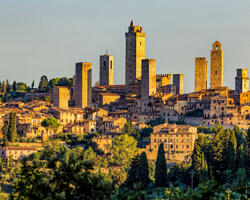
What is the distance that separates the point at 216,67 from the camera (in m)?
78.2

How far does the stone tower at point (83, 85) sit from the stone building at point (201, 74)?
34.7 ft

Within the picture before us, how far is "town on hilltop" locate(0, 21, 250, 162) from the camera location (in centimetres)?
6366

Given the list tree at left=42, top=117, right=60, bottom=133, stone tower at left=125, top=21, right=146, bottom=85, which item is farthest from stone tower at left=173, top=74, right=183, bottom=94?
tree at left=42, top=117, right=60, bottom=133

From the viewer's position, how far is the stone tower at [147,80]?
242 ft

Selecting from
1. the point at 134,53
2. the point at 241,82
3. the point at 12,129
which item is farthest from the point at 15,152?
the point at 134,53

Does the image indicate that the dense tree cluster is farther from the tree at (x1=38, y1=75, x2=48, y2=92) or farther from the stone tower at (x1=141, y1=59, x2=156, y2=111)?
the tree at (x1=38, y1=75, x2=48, y2=92)

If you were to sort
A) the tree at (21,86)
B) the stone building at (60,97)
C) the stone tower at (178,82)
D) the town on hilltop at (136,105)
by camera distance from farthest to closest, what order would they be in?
1. the tree at (21,86)
2. the stone tower at (178,82)
3. the stone building at (60,97)
4. the town on hilltop at (136,105)

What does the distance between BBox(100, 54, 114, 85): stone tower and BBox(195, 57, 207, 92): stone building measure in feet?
34.6

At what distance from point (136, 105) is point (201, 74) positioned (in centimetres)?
860

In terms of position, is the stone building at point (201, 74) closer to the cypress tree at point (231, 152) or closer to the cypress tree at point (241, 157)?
the cypress tree at point (231, 152)

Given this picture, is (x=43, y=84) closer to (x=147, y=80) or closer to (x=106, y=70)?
(x=106, y=70)

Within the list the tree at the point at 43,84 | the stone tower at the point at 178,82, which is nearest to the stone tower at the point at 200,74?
the stone tower at the point at 178,82

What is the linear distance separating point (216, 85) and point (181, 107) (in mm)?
9064

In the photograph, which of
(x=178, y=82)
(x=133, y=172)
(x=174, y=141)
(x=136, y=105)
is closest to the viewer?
(x=133, y=172)
